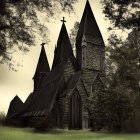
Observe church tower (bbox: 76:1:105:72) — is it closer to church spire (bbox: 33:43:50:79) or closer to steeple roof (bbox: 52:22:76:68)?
steeple roof (bbox: 52:22:76:68)

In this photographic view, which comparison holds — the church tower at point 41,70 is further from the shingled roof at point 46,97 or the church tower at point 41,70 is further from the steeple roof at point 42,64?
the shingled roof at point 46,97

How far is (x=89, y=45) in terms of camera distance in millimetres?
65688

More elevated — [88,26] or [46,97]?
[88,26]

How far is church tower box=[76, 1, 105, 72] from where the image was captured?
2552 inches

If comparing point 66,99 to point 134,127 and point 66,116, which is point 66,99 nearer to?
point 66,116

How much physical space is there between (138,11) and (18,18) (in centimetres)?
1116

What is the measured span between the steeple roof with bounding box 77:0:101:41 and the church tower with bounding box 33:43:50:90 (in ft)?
58.2

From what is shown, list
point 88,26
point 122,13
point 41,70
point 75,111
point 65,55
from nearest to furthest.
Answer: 1. point 122,13
2. point 75,111
3. point 88,26
4. point 65,55
5. point 41,70

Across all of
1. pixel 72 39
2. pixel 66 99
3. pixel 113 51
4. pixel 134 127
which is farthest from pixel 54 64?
pixel 113 51

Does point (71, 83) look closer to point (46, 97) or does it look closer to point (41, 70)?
point (46, 97)

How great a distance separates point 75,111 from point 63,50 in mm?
14287

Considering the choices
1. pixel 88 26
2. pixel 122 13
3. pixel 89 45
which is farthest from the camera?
pixel 88 26

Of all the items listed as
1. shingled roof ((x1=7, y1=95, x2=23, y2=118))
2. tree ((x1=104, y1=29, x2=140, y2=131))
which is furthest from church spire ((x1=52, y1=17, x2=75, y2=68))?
tree ((x1=104, y1=29, x2=140, y2=131))

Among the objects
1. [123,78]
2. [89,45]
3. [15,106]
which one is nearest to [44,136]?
[123,78]
